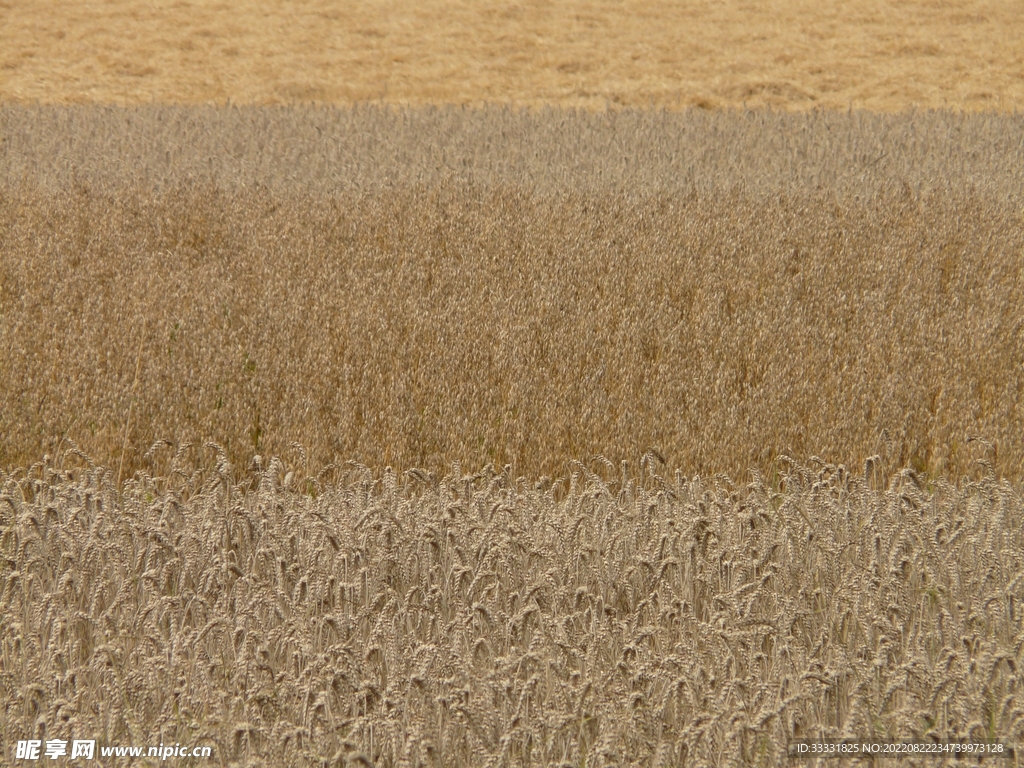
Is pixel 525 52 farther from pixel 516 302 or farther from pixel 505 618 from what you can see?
pixel 505 618

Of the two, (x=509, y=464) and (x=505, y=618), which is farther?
(x=509, y=464)

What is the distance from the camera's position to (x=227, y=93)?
43.4 feet

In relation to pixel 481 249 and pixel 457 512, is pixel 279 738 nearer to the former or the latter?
pixel 457 512

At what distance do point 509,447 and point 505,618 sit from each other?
1.14 meters

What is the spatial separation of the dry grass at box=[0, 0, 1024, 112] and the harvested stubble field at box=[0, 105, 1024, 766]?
6636 mm

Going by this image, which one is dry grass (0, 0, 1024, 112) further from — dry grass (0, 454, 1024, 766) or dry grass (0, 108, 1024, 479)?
dry grass (0, 454, 1024, 766)

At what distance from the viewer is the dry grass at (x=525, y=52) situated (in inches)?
518

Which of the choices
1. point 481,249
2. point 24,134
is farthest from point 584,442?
point 24,134

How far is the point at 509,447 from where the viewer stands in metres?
3.38

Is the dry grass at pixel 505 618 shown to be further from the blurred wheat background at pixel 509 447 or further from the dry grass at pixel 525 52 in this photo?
the dry grass at pixel 525 52

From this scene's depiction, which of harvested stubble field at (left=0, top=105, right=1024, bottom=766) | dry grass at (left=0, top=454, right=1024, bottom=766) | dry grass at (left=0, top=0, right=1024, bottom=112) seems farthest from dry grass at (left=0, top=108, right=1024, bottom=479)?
dry grass at (left=0, top=0, right=1024, bottom=112)

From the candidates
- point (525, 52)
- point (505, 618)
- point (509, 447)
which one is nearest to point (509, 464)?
point (509, 447)

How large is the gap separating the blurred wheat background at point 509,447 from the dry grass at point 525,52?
17.7ft

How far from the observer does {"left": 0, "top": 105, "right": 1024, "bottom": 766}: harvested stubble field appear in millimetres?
2002
